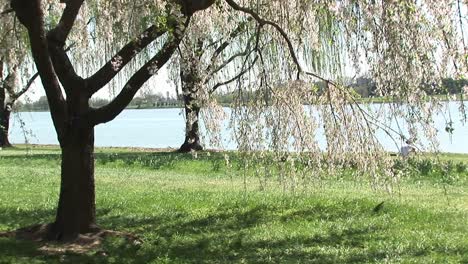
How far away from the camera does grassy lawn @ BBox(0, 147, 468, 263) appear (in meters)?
7.06

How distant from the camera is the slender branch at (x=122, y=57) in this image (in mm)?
7690

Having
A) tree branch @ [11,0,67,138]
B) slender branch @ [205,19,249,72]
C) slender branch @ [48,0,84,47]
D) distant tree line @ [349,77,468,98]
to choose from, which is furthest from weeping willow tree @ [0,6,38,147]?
distant tree line @ [349,77,468,98]

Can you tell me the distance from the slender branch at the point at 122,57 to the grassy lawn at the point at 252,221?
5.97 feet

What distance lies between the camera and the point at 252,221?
29.8 ft

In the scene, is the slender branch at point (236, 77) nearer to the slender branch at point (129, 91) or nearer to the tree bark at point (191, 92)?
the tree bark at point (191, 92)

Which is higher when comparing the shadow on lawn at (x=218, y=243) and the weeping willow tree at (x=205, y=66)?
the weeping willow tree at (x=205, y=66)

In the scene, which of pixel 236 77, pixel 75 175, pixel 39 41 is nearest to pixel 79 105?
pixel 75 175

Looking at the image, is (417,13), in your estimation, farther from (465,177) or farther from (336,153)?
(465,177)

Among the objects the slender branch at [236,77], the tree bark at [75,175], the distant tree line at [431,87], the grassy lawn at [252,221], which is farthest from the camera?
the slender branch at [236,77]

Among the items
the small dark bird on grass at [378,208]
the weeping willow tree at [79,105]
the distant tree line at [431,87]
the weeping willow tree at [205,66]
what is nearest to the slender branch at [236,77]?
the weeping willow tree at [205,66]

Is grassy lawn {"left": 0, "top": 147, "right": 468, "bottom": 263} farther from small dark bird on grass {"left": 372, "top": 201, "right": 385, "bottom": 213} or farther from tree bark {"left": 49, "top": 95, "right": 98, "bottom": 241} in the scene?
tree bark {"left": 49, "top": 95, "right": 98, "bottom": 241}

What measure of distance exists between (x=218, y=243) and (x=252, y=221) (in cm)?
141

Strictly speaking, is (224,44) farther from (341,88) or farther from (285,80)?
(341,88)

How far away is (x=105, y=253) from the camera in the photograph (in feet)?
23.5
